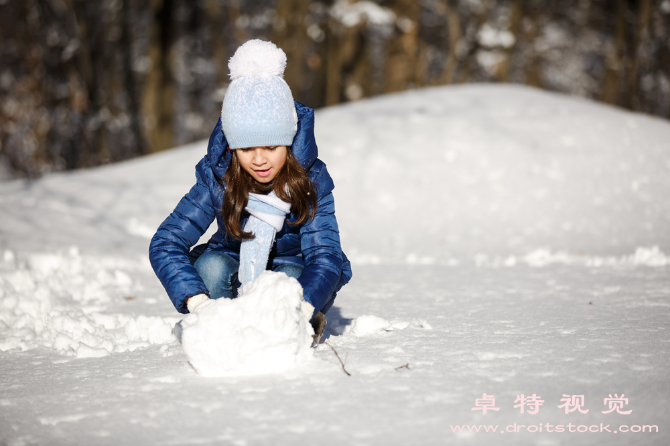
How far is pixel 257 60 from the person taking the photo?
1.97m

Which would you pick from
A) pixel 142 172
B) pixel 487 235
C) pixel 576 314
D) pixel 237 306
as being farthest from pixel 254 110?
pixel 142 172

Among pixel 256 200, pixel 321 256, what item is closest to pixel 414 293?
pixel 321 256

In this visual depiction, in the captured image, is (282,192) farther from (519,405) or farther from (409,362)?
(519,405)

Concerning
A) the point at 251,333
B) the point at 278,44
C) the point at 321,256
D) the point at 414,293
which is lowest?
the point at 414,293

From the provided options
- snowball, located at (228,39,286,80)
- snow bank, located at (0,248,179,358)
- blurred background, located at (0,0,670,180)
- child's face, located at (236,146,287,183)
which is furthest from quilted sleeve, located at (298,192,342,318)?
blurred background, located at (0,0,670,180)

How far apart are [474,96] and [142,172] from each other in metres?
4.44

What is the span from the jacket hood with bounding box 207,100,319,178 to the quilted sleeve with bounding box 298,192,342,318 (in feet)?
0.56

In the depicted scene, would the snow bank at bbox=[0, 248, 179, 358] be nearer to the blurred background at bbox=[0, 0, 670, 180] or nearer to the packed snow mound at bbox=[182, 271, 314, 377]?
the packed snow mound at bbox=[182, 271, 314, 377]

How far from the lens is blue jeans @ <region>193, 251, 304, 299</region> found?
86.0 inches

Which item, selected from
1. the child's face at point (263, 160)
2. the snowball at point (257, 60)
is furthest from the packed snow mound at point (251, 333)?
the snowball at point (257, 60)

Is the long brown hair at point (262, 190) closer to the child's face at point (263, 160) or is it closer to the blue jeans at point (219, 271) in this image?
the child's face at point (263, 160)

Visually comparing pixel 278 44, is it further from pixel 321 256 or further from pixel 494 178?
pixel 321 256

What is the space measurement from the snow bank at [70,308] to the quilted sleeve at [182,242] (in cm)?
43

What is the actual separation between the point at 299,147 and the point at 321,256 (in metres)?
0.40
